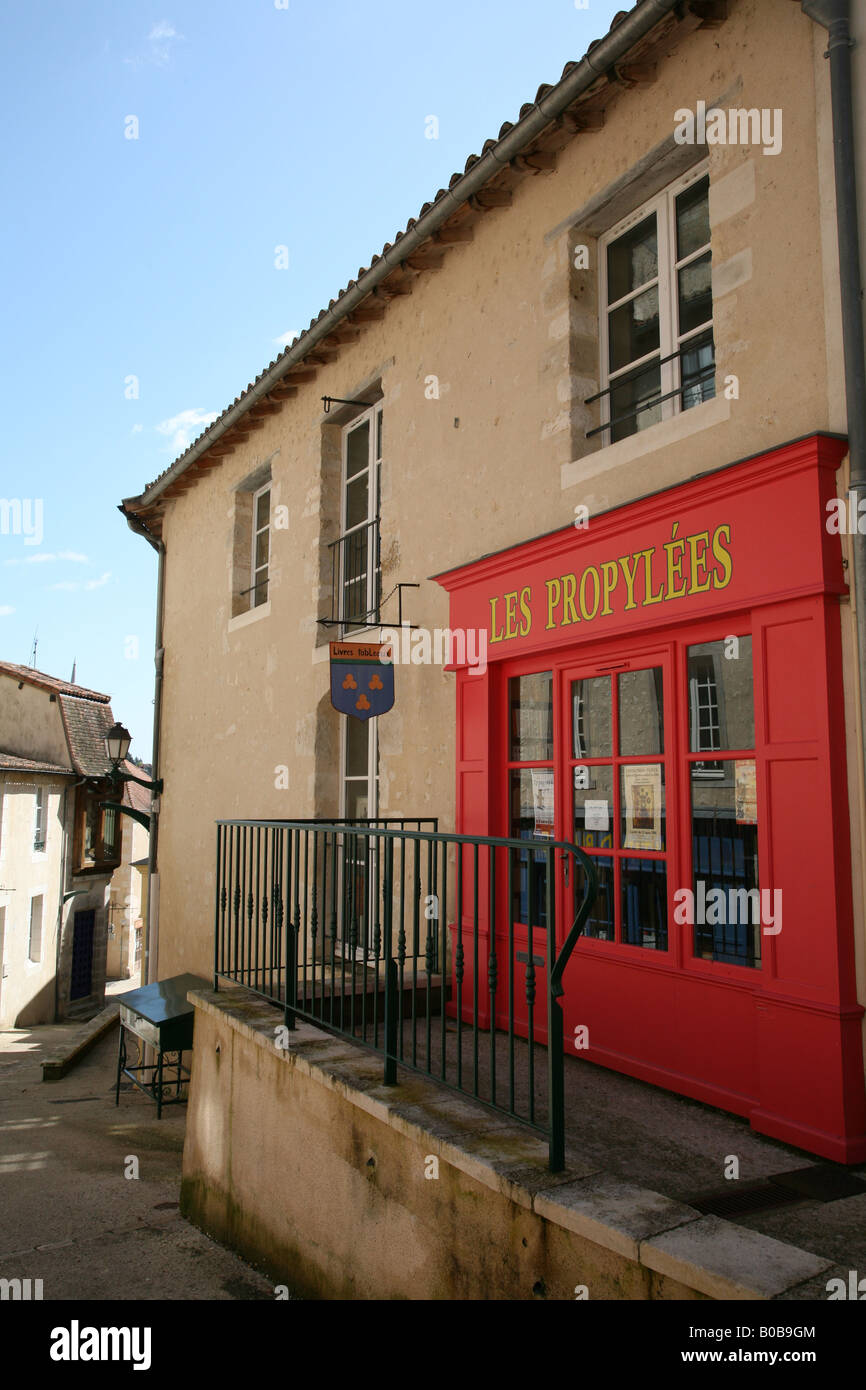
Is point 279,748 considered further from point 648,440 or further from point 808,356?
point 808,356

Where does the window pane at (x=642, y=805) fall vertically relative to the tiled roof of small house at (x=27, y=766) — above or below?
below

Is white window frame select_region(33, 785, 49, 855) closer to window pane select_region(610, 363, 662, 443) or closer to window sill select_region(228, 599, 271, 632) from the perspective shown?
window sill select_region(228, 599, 271, 632)

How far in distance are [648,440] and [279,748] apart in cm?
499

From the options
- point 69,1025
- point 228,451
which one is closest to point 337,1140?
point 228,451

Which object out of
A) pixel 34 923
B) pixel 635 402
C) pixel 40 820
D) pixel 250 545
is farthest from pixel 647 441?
pixel 34 923

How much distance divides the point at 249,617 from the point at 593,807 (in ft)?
17.8

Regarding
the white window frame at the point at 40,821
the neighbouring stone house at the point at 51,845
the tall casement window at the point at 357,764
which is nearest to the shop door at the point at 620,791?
the tall casement window at the point at 357,764

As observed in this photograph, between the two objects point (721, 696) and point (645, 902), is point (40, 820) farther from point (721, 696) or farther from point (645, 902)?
point (721, 696)

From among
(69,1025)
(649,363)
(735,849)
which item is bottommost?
(69,1025)

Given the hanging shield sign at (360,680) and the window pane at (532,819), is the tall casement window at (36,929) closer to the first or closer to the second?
the hanging shield sign at (360,680)

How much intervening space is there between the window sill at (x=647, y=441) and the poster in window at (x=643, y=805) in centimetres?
144

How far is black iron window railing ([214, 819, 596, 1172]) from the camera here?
298 cm

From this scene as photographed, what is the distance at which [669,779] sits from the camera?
4.18 m

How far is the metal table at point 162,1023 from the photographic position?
7789 millimetres
